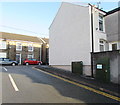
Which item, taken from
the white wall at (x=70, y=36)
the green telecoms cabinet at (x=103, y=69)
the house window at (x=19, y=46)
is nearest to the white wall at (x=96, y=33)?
the white wall at (x=70, y=36)

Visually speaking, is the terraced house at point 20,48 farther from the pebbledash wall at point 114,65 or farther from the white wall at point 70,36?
the pebbledash wall at point 114,65

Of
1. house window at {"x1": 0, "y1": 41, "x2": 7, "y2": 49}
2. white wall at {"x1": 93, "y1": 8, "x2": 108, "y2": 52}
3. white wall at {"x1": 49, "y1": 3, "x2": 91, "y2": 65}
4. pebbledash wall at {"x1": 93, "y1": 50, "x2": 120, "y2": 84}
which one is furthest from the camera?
house window at {"x1": 0, "y1": 41, "x2": 7, "y2": 49}

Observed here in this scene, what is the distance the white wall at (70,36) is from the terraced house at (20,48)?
44.1ft

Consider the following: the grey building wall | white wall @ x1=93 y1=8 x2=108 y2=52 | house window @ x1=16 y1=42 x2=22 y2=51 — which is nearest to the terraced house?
house window @ x1=16 y1=42 x2=22 y2=51

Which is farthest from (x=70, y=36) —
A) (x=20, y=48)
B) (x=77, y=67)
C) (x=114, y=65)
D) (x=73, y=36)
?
(x=20, y=48)

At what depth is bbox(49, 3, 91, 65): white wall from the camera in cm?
1094

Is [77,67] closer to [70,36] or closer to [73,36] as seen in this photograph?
[73,36]

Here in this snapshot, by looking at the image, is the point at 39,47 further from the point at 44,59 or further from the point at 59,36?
the point at 59,36

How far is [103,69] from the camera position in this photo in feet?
28.1

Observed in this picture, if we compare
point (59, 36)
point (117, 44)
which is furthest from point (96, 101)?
point (59, 36)

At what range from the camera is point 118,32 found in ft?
37.9

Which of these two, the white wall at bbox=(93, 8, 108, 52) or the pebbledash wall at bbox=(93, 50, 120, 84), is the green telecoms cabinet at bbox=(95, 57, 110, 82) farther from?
the white wall at bbox=(93, 8, 108, 52)

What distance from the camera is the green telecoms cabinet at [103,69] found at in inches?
324

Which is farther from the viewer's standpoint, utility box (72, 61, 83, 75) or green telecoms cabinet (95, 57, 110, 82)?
utility box (72, 61, 83, 75)
